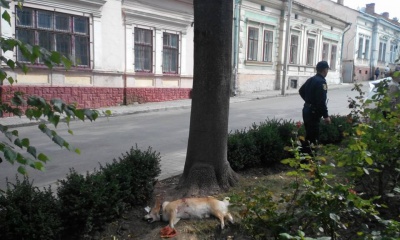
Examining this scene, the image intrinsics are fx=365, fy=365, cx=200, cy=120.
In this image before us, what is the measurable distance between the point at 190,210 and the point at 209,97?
1.40 metres

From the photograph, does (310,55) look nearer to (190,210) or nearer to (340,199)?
(190,210)

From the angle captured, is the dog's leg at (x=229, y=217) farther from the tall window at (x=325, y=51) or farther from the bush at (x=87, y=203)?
the tall window at (x=325, y=51)

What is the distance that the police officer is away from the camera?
5836mm

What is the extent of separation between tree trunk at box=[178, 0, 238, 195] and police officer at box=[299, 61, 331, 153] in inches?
77.2

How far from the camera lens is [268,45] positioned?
83.4 feet

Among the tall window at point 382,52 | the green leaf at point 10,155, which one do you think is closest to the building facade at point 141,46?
the green leaf at point 10,155

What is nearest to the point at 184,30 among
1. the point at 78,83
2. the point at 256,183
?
the point at 78,83

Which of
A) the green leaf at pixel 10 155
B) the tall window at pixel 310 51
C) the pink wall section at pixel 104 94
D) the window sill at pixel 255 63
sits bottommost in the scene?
the pink wall section at pixel 104 94

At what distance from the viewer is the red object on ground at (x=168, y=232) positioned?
343cm

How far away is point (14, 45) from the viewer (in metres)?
1.89

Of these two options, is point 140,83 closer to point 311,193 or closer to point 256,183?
point 256,183

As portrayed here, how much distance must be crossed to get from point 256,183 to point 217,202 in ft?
4.32

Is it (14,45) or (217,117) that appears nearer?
(14,45)

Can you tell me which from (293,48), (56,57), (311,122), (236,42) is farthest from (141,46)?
(56,57)
